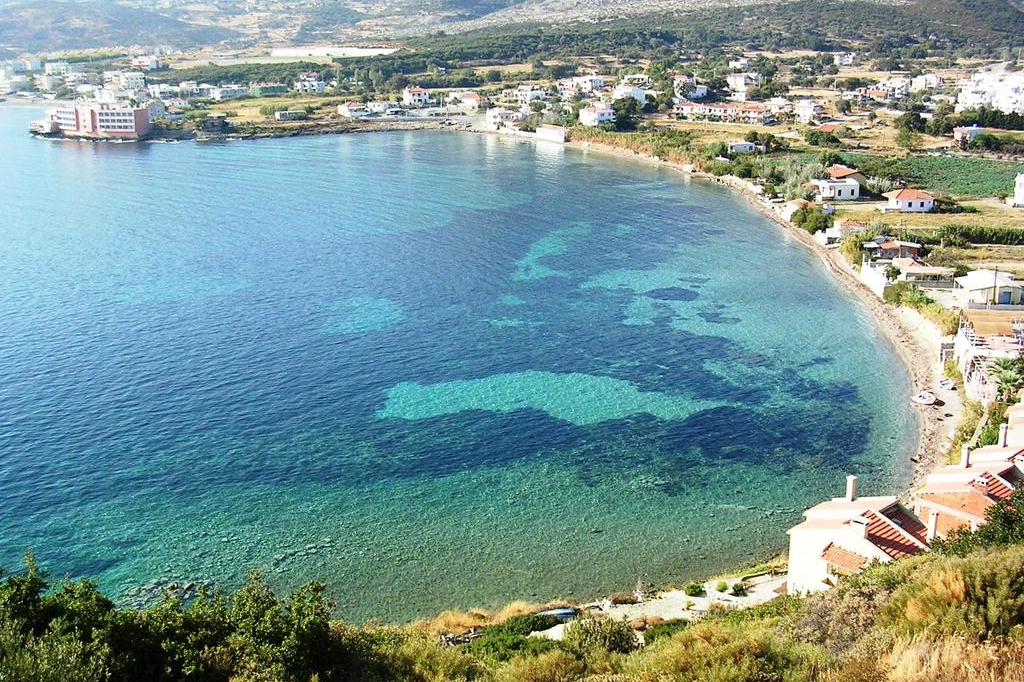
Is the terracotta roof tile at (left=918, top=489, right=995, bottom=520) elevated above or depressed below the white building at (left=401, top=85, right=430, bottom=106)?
below

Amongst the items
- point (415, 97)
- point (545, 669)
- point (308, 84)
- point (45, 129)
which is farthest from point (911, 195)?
point (308, 84)

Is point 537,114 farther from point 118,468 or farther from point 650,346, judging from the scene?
point 118,468

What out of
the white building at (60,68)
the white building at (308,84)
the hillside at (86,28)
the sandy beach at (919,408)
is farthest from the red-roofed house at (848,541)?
the hillside at (86,28)

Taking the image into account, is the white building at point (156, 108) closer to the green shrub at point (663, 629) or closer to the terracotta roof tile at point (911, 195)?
the terracotta roof tile at point (911, 195)

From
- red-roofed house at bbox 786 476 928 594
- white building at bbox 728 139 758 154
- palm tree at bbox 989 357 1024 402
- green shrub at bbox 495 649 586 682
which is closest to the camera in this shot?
green shrub at bbox 495 649 586 682

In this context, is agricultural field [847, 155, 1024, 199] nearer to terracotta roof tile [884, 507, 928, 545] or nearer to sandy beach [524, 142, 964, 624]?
sandy beach [524, 142, 964, 624]

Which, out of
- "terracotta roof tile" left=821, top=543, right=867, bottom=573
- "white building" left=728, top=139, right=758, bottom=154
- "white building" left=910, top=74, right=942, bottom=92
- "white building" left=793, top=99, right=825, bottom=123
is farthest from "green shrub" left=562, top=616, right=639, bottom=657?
"white building" left=910, top=74, right=942, bottom=92

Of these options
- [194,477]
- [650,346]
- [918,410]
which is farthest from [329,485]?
[918,410]

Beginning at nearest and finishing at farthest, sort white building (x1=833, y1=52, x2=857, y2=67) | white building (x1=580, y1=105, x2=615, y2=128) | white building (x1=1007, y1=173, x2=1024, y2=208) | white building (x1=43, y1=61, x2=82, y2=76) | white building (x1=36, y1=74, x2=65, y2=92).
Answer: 1. white building (x1=1007, y1=173, x2=1024, y2=208)
2. white building (x1=580, y1=105, x2=615, y2=128)
3. white building (x1=36, y1=74, x2=65, y2=92)
4. white building (x1=833, y1=52, x2=857, y2=67)
5. white building (x1=43, y1=61, x2=82, y2=76)
